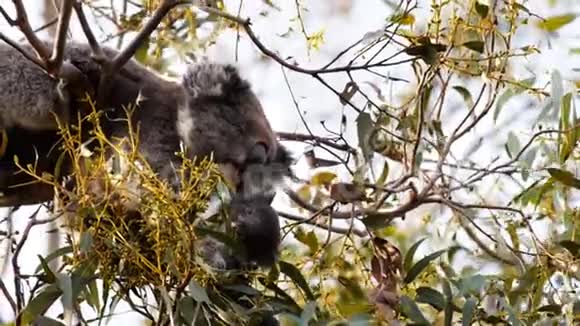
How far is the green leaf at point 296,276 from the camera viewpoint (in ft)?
5.00

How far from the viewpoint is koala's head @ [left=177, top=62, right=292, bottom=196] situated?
6.97ft

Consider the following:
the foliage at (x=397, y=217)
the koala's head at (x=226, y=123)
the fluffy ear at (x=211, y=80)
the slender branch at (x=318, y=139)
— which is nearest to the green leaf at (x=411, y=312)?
the foliage at (x=397, y=217)

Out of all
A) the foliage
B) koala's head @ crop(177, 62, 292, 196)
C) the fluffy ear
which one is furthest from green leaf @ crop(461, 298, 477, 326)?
the fluffy ear

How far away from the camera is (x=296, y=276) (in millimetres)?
1525

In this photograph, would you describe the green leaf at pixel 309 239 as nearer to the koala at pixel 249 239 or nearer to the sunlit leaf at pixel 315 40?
the koala at pixel 249 239

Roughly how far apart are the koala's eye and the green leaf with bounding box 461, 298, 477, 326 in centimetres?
78

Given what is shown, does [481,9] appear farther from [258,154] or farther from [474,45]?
[258,154]

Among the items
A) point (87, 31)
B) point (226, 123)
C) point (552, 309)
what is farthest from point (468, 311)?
point (226, 123)

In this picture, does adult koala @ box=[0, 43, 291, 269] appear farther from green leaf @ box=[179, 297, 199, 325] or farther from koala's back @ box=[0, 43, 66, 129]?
green leaf @ box=[179, 297, 199, 325]

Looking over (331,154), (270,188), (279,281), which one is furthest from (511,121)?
(279,281)

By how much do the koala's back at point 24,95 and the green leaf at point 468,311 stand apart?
1154 millimetres

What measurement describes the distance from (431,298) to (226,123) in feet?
2.87

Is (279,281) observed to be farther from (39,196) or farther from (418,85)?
(39,196)

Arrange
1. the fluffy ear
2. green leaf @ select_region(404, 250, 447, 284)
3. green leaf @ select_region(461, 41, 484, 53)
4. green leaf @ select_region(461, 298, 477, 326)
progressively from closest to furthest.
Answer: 1. green leaf @ select_region(461, 298, 477, 326)
2. green leaf @ select_region(404, 250, 447, 284)
3. green leaf @ select_region(461, 41, 484, 53)
4. the fluffy ear
